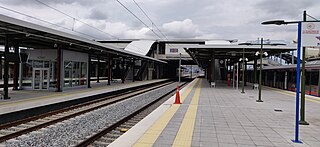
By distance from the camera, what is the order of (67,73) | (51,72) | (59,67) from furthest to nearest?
(67,73) < (51,72) < (59,67)

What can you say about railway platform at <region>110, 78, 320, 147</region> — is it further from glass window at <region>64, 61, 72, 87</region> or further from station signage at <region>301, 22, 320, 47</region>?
glass window at <region>64, 61, 72, 87</region>

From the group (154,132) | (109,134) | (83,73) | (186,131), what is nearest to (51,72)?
(83,73)

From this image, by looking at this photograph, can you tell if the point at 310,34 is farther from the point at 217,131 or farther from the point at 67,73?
the point at 67,73

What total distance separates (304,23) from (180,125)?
3.91 metres

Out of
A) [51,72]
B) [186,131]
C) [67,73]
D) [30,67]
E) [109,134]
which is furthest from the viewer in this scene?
[67,73]

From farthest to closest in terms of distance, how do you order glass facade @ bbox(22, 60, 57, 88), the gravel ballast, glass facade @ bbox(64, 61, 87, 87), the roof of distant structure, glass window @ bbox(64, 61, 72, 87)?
the roof of distant structure → glass facade @ bbox(64, 61, 87, 87) → glass window @ bbox(64, 61, 72, 87) → glass facade @ bbox(22, 60, 57, 88) → the gravel ballast

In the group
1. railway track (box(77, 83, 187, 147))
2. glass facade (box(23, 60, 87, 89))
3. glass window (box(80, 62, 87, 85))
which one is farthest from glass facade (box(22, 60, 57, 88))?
railway track (box(77, 83, 187, 147))

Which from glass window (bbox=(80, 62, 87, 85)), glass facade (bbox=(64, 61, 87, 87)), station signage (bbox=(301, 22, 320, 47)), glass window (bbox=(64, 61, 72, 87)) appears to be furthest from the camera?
glass window (bbox=(80, 62, 87, 85))

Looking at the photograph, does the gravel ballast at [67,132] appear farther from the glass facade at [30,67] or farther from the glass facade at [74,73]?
the glass facade at [74,73]

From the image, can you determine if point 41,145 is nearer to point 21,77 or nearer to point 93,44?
point 93,44

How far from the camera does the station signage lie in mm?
5383

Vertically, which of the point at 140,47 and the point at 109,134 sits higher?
the point at 140,47

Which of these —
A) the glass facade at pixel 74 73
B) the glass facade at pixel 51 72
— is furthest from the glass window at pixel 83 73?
the glass facade at pixel 51 72

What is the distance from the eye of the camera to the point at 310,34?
5.41 meters
